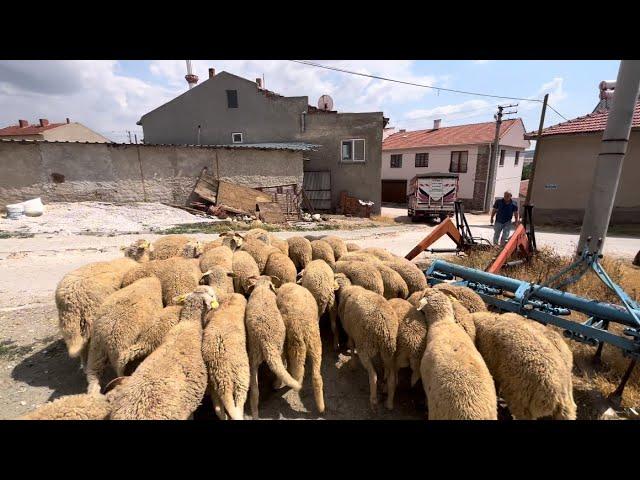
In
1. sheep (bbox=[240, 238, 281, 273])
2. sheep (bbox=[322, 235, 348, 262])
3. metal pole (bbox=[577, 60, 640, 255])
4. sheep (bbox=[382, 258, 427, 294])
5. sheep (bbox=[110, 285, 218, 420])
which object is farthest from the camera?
sheep (bbox=[322, 235, 348, 262])

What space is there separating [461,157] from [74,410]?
2908cm

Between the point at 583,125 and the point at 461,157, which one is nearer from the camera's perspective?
the point at 583,125

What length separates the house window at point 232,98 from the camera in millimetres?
20609

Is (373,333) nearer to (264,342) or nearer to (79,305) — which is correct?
(264,342)

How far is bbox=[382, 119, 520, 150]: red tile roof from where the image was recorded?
26038mm

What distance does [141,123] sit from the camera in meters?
22.5

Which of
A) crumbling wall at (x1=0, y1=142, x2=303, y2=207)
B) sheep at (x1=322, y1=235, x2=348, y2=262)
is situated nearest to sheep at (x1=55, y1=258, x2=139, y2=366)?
sheep at (x1=322, y1=235, x2=348, y2=262)

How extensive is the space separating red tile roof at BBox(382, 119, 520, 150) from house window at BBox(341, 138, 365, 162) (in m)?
10.9

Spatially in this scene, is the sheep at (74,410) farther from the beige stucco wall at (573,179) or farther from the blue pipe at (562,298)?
the beige stucco wall at (573,179)

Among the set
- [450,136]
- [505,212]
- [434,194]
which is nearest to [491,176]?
[450,136]

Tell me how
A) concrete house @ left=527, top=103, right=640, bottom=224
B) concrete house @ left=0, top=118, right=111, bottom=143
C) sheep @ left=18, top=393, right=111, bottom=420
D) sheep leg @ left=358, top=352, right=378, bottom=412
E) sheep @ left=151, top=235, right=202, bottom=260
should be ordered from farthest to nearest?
concrete house @ left=0, top=118, right=111, bottom=143
concrete house @ left=527, top=103, right=640, bottom=224
sheep @ left=151, top=235, right=202, bottom=260
sheep leg @ left=358, top=352, right=378, bottom=412
sheep @ left=18, top=393, right=111, bottom=420

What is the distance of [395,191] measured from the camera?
1209 inches

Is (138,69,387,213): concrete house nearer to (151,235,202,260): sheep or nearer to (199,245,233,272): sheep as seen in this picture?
(151,235,202,260): sheep
